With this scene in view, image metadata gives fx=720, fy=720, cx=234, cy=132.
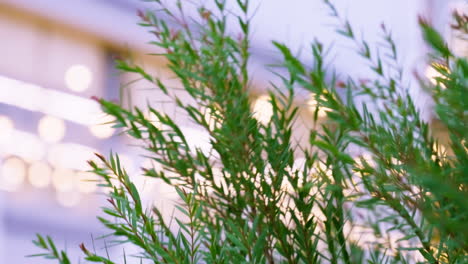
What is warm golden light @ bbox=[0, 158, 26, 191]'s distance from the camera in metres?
2.85

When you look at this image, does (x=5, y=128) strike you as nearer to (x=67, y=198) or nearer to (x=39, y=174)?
(x=39, y=174)

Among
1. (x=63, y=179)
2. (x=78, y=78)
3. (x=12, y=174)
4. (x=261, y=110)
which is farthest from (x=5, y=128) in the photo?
(x=261, y=110)

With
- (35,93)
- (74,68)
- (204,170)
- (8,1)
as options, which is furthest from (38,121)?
(204,170)

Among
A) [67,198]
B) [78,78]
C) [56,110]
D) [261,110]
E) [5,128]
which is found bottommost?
[261,110]

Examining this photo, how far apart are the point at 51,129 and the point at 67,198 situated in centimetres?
30

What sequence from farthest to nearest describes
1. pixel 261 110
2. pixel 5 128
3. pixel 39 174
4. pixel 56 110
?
pixel 56 110
pixel 39 174
pixel 5 128
pixel 261 110

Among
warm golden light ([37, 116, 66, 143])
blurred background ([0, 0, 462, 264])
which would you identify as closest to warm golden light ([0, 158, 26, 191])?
blurred background ([0, 0, 462, 264])

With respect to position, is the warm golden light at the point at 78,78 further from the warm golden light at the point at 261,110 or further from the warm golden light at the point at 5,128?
the warm golden light at the point at 261,110

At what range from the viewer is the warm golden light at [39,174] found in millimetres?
2963

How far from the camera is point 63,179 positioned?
308 centimetres

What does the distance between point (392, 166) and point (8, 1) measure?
282 cm

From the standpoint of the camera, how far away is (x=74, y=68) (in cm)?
Result: 321

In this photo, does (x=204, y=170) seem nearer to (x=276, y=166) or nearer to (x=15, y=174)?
(x=276, y=166)

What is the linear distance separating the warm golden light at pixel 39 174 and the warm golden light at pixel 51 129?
0.37 ft
